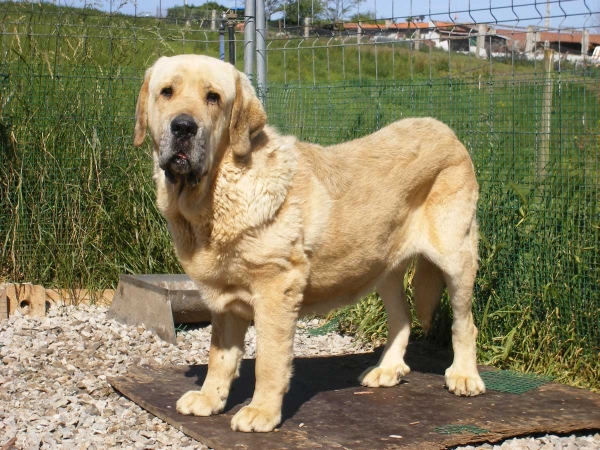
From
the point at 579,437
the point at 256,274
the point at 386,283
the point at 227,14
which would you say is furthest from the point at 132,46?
the point at 579,437

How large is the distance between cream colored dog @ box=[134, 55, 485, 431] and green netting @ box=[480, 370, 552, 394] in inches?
9.2

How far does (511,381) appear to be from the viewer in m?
4.95

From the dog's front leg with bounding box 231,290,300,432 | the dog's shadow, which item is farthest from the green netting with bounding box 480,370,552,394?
the dog's front leg with bounding box 231,290,300,432

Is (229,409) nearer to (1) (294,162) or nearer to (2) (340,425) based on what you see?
(2) (340,425)

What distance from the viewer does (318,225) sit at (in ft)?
13.5

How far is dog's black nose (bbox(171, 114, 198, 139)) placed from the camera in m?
3.56

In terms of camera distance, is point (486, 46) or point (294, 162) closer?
point (294, 162)

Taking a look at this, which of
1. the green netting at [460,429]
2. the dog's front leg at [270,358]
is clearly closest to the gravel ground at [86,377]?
the green netting at [460,429]

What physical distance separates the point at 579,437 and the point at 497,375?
0.94m

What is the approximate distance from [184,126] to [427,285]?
216 centimetres

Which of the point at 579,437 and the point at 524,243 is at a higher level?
the point at 524,243

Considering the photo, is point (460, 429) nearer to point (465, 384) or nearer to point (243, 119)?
point (465, 384)

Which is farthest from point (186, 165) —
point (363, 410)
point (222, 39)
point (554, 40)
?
point (222, 39)

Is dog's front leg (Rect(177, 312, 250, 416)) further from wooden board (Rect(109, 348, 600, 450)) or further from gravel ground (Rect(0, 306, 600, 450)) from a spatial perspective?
gravel ground (Rect(0, 306, 600, 450))
